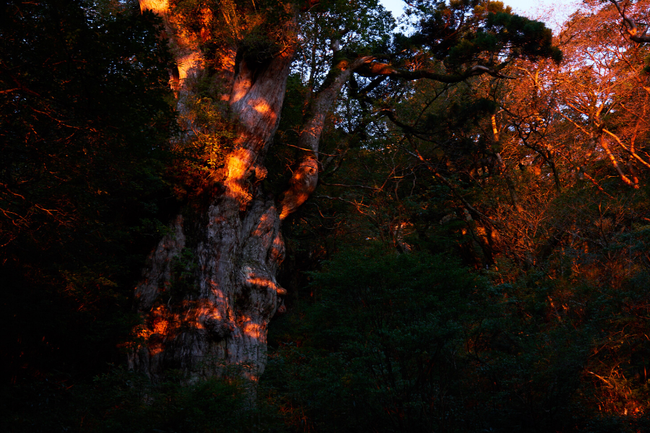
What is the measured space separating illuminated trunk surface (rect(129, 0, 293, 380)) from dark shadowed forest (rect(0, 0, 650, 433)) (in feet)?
0.15

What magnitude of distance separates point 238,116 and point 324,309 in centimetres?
489

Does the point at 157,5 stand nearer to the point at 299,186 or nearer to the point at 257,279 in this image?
the point at 299,186

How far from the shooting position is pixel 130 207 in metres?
9.54

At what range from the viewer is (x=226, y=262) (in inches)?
356

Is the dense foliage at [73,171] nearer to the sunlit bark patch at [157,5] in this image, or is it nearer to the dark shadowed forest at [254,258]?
the dark shadowed forest at [254,258]

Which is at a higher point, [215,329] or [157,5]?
[157,5]

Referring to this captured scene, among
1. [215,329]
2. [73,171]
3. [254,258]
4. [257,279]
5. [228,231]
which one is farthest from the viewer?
[254,258]

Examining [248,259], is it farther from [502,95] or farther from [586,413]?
[502,95]

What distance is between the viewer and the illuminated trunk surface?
7.95 meters

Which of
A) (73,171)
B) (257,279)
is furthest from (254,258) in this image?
(73,171)

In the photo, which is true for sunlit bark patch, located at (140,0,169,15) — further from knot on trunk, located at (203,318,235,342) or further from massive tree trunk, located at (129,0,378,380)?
knot on trunk, located at (203,318,235,342)

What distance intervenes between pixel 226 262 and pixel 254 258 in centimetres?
106

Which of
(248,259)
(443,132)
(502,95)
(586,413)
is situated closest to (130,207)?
(248,259)

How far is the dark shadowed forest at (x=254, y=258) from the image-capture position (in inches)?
196
